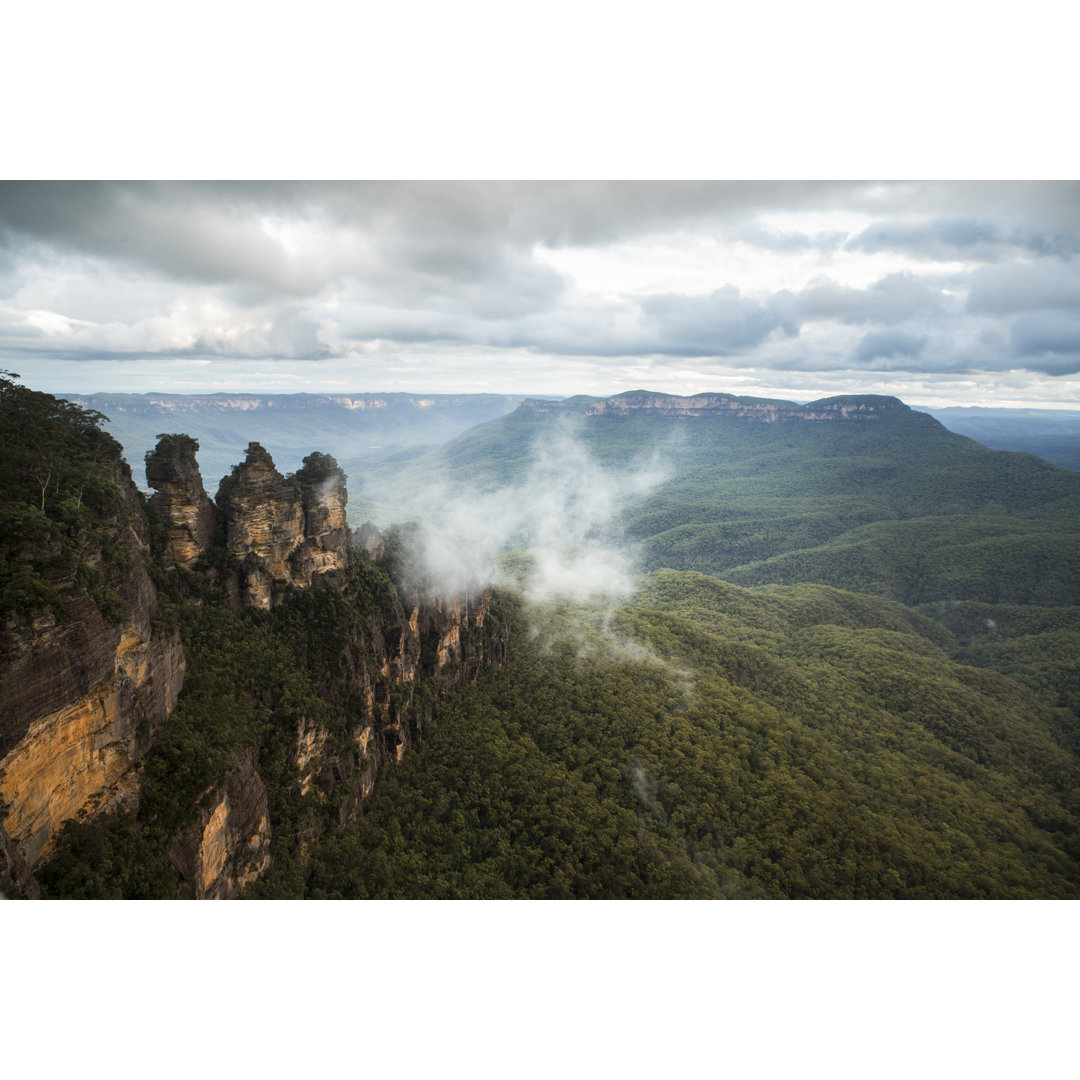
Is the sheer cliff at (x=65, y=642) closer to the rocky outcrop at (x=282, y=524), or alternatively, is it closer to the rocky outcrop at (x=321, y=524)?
the rocky outcrop at (x=282, y=524)

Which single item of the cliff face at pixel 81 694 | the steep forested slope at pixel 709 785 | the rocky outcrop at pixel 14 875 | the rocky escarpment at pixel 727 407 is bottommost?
the steep forested slope at pixel 709 785

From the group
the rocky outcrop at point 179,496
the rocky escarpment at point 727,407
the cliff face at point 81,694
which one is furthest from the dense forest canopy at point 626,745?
the rocky escarpment at point 727,407

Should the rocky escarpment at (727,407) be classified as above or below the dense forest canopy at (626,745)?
above

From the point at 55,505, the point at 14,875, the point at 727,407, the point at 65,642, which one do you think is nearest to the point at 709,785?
the point at 14,875

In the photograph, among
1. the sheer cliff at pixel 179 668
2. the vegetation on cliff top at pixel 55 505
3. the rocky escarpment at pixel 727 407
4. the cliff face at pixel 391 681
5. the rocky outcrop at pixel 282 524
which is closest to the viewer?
the vegetation on cliff top at pixel 55 505

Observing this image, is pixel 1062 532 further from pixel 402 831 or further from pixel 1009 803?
pixel 402 831

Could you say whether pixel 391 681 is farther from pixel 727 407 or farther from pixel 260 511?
pixel 727 407
